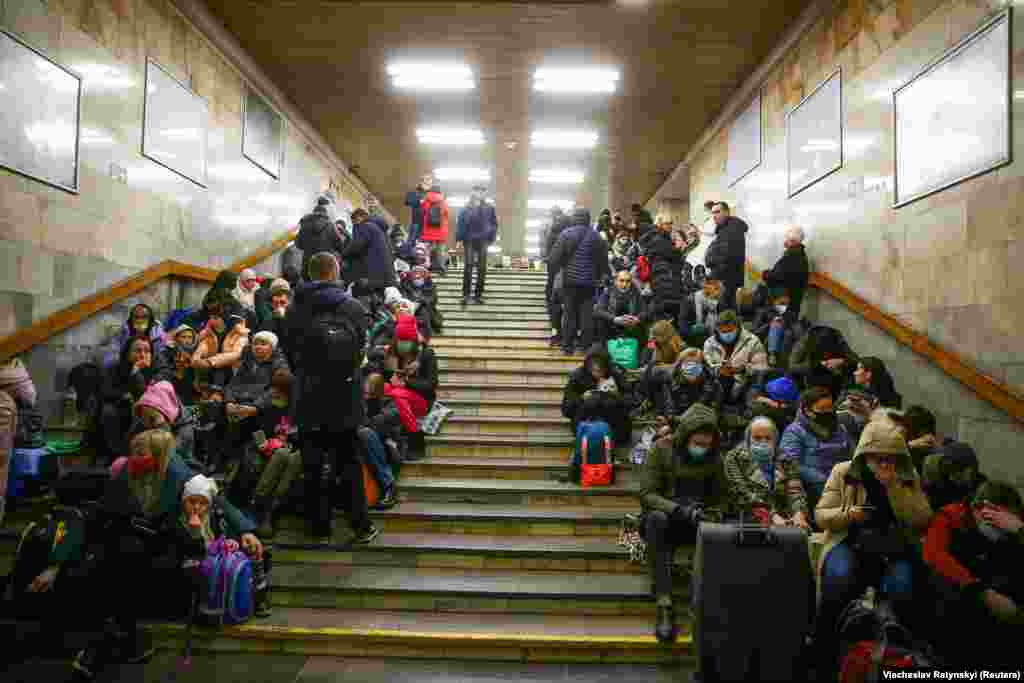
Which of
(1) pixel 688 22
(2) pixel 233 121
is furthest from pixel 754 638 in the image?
(2) pixel 233 121

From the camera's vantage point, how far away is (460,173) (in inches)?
699

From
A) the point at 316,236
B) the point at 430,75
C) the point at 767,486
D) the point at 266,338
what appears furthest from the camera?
the point at 430,75

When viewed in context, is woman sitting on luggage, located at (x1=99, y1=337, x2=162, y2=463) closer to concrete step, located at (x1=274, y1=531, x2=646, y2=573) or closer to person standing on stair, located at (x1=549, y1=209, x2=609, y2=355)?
concrete step, located at (x1=274, y1=531, x2=646, y2=573)

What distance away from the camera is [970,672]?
3.27 m

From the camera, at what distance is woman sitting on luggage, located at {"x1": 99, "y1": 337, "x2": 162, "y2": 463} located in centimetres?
572

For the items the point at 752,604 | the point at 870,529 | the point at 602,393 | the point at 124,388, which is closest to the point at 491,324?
the point at 602,393

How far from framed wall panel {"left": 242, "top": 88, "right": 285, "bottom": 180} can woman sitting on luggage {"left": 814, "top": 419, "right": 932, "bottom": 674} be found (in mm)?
10100

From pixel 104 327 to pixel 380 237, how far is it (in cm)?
338

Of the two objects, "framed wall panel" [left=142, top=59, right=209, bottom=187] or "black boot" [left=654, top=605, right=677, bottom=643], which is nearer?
"black boot" [left=654, top=605, right=677, bottom=643]

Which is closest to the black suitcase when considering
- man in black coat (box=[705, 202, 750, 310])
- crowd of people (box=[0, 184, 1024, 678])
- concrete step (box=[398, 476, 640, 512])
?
crowd of people (box=[0, 184, 1024, 678])

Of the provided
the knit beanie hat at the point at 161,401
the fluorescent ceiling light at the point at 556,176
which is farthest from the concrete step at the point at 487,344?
the fluorescent ceiling light at the point at 556,176

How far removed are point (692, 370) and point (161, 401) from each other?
4.48 meters

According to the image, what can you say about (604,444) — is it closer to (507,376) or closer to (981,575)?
(507,376)

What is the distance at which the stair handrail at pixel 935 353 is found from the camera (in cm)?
488
